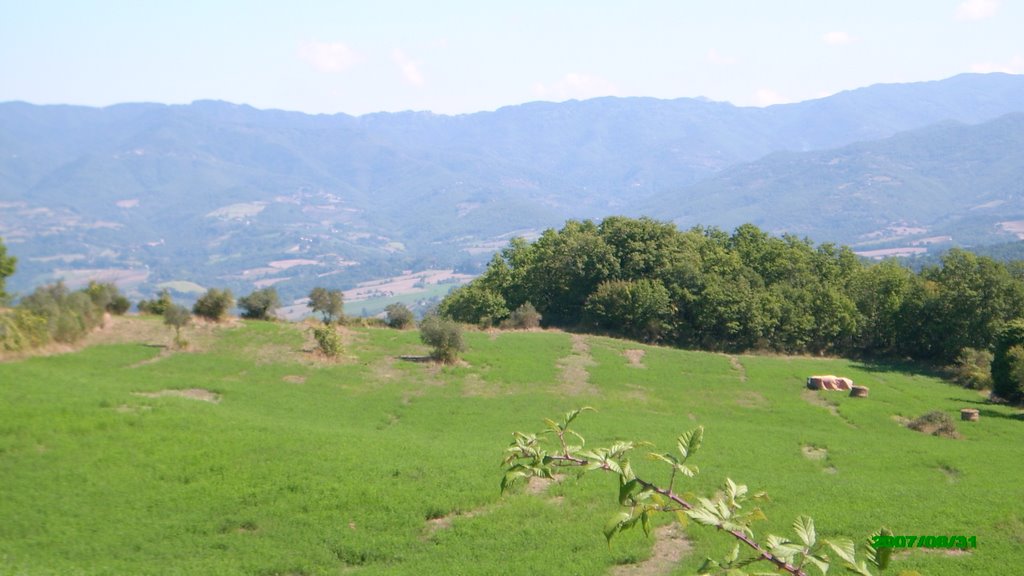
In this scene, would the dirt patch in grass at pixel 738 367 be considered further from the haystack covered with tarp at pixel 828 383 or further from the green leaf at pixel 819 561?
the green leaf at pixel 819 561

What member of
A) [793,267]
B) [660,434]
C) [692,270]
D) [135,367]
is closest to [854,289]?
[793,267]

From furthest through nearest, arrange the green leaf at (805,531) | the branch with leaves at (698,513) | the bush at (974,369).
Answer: the bush at (974,369) < the green leaf at (805,531) < the branch with leaves at (698,513)

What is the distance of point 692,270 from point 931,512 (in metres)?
39.8

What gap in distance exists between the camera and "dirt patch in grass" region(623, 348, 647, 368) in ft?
146

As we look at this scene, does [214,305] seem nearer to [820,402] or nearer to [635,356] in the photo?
[635,356]

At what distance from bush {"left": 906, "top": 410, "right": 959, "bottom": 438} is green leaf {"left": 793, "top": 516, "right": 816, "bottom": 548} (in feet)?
114

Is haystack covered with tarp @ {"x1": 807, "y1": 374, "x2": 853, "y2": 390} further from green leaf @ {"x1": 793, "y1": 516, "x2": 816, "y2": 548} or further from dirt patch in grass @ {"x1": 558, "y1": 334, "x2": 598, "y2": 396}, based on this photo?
green leaf @ {"x1": 793, "y1": 516, "x2": 816, "y2": 548}

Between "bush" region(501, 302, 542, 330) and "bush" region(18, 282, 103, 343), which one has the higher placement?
"bush" region(18, 282, 103, 343)

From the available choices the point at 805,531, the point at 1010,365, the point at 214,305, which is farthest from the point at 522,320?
the point at 805,531

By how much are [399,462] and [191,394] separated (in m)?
13.4

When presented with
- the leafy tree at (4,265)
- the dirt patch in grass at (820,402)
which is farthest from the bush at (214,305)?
the dirt patch in grass at (820,402)

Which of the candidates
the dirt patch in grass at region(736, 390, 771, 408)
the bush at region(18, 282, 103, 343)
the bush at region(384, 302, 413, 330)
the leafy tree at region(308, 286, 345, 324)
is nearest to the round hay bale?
the dirt patch in grass at region(736, 390, 771, 408)

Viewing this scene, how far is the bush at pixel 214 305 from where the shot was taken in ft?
140

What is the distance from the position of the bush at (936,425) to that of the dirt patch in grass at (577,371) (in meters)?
16.2
